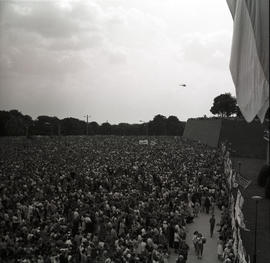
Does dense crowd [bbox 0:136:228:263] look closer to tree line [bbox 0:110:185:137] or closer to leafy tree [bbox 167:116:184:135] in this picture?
tree line [bbox 0:110:185:137]

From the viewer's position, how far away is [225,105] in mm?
73000

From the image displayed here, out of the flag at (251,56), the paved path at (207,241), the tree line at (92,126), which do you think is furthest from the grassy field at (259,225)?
the tree line at (92,126)

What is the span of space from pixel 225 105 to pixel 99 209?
59.8 metres

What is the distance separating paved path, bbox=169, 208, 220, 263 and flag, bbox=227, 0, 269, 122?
8.18 m

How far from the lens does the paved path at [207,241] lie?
13359 millimetres

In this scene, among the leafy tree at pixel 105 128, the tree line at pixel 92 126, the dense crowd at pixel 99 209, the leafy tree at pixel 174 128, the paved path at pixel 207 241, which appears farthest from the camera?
the leafy tree at pixel 105 128

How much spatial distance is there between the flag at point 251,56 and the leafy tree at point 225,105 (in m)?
67.8

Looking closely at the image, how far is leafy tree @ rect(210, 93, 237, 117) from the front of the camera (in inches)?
2864

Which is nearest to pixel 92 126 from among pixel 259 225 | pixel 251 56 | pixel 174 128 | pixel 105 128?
pixel 105 128

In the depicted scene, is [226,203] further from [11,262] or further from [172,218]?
[11,262]

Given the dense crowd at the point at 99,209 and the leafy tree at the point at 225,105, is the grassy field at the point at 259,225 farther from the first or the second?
the leafy tree at the point at 225,105

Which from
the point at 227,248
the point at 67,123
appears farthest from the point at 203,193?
the point at 67,123

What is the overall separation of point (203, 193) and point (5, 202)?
868cm

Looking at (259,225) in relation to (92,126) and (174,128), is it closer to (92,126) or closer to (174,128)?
(174,128)
